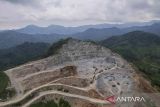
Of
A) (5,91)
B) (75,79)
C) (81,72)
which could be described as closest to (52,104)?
(75,79)

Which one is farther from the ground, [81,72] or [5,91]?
[81,72]

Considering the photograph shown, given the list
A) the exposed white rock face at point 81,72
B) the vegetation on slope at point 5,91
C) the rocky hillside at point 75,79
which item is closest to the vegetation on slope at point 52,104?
the rocky hillside at point 75,79

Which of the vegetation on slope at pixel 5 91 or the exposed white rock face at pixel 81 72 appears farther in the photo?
the exposed white rock face at pixel 81 72

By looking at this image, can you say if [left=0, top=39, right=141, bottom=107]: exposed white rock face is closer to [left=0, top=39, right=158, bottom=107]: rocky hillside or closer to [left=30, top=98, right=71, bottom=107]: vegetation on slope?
[left=0, top=39, right=158, bottom=107]: rocky hillside

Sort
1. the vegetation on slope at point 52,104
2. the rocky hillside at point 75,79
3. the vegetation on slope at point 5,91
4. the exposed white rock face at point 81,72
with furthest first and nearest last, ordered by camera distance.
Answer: the exposed white rock face at point 81,72 → the vegetation on slope at point 5,91 → the rocky hillside at point 75,79 → the vegetation on slope at point 52,104

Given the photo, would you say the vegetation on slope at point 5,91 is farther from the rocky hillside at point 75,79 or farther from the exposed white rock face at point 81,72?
the exposed white rock face at point 81,72

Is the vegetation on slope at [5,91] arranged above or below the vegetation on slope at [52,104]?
above

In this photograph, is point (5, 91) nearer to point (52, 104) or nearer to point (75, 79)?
point (52, 104)

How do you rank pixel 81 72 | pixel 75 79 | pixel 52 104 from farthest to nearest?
pixel 81 72 < pixel 75 79 < pixel 52 104
